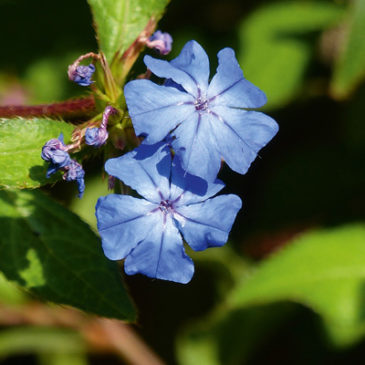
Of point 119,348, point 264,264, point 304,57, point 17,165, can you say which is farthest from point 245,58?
point 17,165

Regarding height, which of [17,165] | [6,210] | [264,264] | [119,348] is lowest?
[119,348]

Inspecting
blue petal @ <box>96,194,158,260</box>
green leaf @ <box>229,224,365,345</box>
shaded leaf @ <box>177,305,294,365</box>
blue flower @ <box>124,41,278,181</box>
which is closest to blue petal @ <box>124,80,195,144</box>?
blue flower @ <box>124,41,278,181</box>

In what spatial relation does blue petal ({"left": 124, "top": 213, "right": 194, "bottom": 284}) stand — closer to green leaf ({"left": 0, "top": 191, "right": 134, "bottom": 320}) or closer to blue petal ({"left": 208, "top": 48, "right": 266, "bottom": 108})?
green leaf ({"left": 0, "top": 191, "right": 134, "bottom": 320})

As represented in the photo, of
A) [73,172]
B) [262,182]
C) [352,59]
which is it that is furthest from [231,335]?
[73,172]

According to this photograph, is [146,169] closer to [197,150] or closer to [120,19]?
[197,150]

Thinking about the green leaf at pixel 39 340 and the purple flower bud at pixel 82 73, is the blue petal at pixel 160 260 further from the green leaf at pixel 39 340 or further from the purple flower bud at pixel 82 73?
the green leaf at pixel 39 340

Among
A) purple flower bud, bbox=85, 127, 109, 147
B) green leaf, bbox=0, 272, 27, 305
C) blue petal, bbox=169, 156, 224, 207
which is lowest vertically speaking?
green leaf, bbox=0, 272, 27, 305

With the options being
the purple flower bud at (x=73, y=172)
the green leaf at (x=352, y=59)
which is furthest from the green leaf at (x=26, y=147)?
the green leaf at (x=352, y=59)

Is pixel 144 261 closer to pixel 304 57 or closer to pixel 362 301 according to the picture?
pixel 362 301
